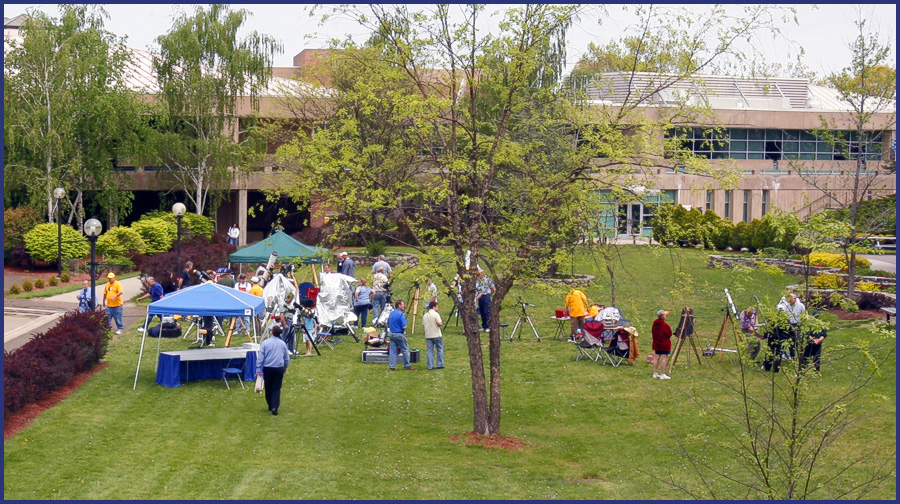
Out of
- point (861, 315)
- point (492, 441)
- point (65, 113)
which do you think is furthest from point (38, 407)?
point (65, 113)

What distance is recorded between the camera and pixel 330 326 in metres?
22.9

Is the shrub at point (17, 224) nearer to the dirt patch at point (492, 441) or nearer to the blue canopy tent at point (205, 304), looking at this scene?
the blue canopy tent at point (205, 304)

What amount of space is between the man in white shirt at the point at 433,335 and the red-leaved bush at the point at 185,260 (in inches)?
365

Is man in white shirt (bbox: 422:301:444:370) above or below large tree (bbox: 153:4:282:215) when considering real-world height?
below

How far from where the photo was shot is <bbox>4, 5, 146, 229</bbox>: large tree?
40594mm

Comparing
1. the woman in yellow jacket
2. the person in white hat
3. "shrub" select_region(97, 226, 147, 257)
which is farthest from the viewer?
"shrub" select_region(97, 226, 147, 257)

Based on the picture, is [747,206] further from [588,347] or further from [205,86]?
[588,347]

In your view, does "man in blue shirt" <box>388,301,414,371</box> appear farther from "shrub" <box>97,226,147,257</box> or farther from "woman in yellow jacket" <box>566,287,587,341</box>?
"shrub" <box>97,226,147,257</box>

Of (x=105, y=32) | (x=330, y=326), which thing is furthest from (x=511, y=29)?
(x=105, y=32)

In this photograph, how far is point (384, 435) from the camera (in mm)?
14969

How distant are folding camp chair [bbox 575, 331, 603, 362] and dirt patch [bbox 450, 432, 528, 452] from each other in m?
5.99

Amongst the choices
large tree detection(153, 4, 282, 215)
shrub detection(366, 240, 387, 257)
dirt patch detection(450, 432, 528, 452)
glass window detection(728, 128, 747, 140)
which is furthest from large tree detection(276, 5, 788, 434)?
glass window detection(728, 128, 747, 140)

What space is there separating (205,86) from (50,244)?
14.1 m

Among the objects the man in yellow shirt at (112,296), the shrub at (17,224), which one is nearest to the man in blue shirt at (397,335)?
the man in yellow shirt at (112,296)
